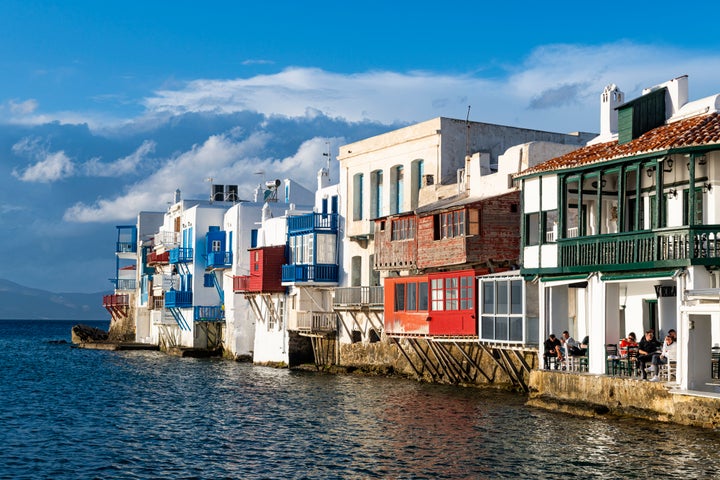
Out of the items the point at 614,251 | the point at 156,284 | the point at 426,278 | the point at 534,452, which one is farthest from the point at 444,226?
the point at 156,284

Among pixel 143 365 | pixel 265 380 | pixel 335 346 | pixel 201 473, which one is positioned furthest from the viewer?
pixel 143 365

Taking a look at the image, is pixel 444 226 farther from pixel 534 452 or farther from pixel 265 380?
pixel 534 452

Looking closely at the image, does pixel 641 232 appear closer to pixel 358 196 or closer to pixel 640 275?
pixel 640 275

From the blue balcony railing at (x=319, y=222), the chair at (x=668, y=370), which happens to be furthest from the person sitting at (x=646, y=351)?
the blue balcony railing at (x=319, y=222)

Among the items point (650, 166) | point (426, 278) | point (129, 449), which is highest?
point (650, 166)

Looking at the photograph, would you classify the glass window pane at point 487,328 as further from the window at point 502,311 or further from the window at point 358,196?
the window at point 358,196

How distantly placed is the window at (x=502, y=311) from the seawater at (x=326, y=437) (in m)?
2.18

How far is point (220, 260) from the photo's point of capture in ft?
222

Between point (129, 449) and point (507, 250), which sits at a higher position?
point (507, 250)

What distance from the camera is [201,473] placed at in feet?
77.6

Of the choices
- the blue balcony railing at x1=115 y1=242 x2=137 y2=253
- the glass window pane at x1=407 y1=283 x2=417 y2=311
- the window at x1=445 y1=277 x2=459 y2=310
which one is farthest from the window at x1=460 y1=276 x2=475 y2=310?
the blue balcony railing at x1=115 y1=242 x2=137 y2=253

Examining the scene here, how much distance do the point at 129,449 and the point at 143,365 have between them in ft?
119

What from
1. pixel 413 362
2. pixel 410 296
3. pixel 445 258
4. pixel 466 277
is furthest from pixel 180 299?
pixel 466 277

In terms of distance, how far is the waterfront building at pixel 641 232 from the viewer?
2661 cm
